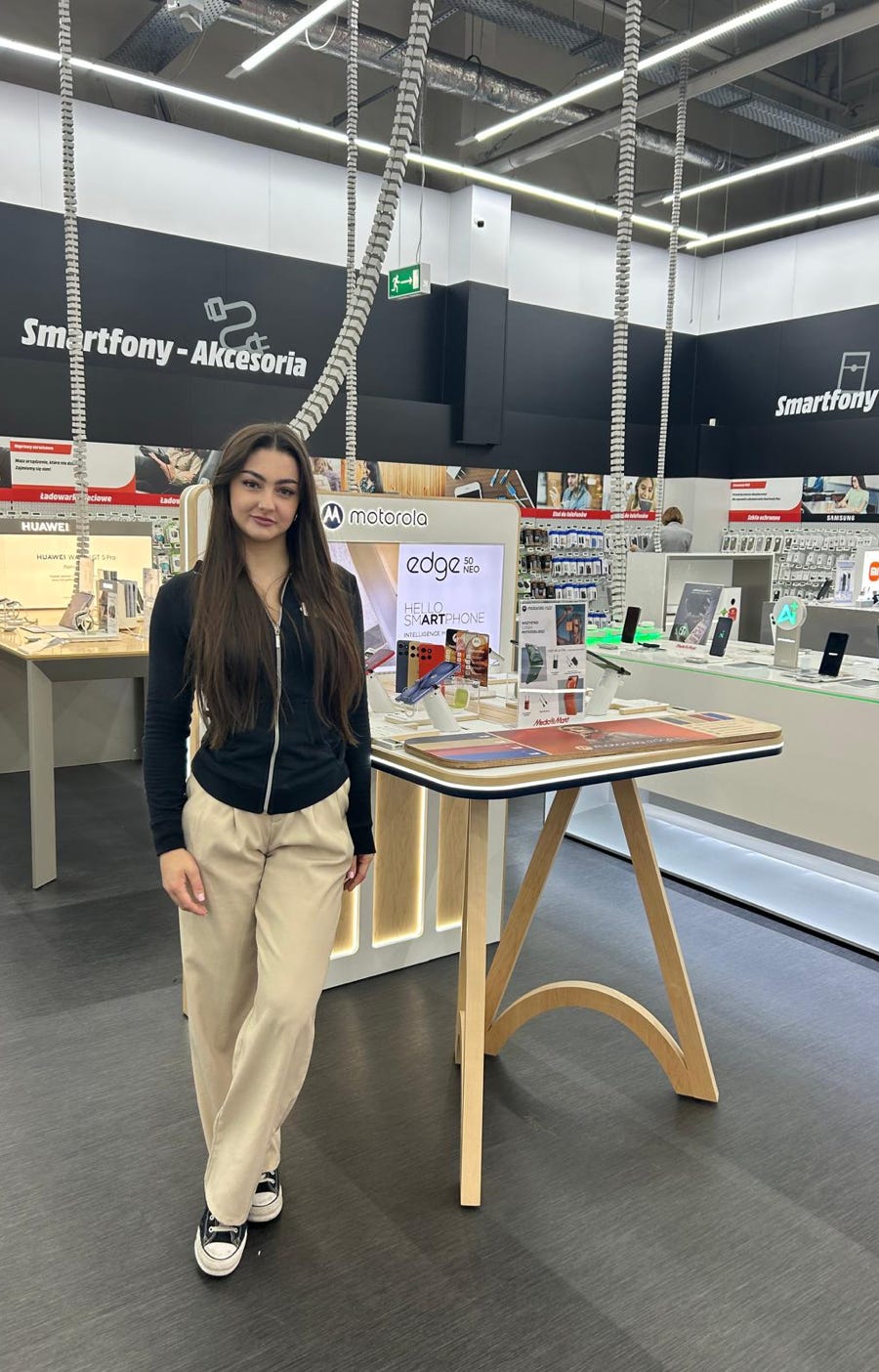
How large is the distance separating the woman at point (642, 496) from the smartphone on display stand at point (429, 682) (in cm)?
897

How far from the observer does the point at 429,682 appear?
2.70m

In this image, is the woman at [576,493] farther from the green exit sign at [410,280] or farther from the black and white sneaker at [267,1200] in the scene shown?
the black and white sneaker at [267,1200]

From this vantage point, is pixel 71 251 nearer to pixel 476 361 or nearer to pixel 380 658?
pixel 380 658

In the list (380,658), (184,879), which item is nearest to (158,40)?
(380,658)

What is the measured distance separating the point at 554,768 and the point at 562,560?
8.41 meters

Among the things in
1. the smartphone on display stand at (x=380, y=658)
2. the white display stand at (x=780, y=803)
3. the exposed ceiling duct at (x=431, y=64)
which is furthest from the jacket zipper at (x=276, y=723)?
the exposed ceiling duct at (x=431, y=64)

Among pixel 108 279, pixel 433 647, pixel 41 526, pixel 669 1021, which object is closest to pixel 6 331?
pixel 108 279

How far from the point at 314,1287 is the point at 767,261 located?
1182 centimetres

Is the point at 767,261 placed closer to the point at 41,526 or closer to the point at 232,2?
the point at 232,2

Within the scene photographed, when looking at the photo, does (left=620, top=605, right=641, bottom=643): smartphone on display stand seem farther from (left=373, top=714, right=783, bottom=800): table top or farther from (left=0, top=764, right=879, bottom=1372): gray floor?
(left=373, top=714, right=783, bottom=800): table top

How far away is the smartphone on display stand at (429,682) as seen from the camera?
106 inches

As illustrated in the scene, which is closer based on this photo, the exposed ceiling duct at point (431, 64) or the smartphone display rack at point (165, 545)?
the smartphone display rack at point (165, 545)

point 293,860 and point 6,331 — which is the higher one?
point 6,331

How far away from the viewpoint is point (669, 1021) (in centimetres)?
321
